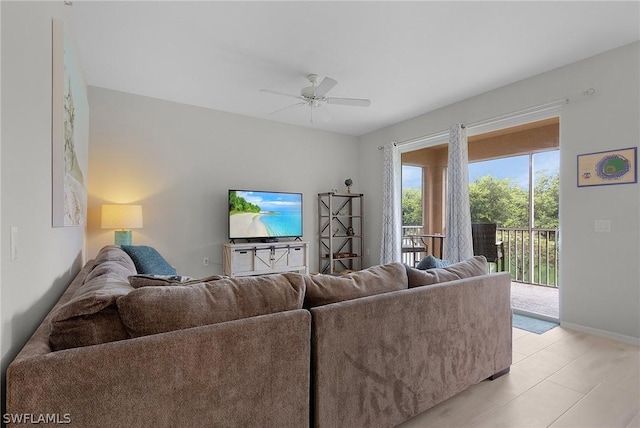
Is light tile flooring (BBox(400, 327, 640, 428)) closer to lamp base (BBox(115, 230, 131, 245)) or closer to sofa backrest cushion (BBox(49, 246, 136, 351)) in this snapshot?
sofa backrest cushion (BBox(49, 246, 136, 351))

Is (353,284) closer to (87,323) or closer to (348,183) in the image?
(87,323)

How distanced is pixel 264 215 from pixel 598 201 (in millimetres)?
3882

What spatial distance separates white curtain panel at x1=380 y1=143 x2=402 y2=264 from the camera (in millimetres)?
5242

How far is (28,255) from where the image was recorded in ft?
3.87

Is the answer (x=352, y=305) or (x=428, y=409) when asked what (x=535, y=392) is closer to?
(x=428, y=409)

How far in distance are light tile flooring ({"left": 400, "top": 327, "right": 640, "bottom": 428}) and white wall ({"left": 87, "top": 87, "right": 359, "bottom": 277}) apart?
3617 mm

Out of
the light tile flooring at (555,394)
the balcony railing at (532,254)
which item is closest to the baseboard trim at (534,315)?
the balcony railing at (532,254)

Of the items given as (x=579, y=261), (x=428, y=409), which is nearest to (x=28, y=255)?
(x=428, y=409)

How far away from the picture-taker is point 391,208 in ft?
17.2

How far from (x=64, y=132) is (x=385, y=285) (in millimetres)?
1923

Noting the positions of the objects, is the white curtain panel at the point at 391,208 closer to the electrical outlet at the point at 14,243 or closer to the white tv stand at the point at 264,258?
the white tv stand at the point at 264,258

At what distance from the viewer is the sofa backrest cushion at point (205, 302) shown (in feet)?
3.36

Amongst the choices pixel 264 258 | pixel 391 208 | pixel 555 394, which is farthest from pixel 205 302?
pixel 391 208

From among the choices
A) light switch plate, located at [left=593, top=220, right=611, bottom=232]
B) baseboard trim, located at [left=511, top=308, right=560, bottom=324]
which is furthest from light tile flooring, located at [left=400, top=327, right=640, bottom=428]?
light switch plate, located at [left=593, top=220, right=611, bottom=232]
